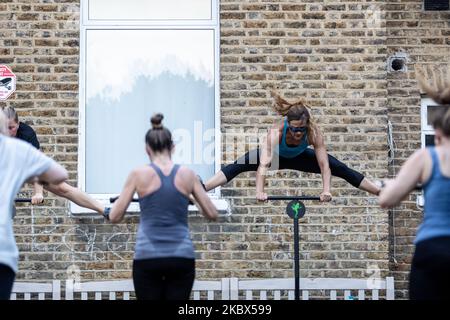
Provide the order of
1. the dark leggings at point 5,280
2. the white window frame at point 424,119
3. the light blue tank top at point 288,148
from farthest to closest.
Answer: the white window frame at point 424,119, the light blue tank top at point 288,148, the dark leggings at point 5,280

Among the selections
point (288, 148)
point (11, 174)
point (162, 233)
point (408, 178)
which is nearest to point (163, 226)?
point (162, 233)

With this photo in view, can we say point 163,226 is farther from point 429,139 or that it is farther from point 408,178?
point 429,139

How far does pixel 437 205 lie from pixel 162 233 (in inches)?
63.4

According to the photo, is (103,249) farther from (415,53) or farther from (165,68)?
(415,53)

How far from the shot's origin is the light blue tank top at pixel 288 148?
28.6 feet

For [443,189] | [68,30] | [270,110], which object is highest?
[68,30]

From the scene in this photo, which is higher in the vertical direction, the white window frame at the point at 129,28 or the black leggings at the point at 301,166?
the white window frame at the point at 129,28

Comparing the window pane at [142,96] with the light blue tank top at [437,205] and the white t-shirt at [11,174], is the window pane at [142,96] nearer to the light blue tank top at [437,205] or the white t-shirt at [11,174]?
the white t-shirt at [11,174]

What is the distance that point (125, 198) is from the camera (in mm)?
6078

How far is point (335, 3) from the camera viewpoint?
9.82 m

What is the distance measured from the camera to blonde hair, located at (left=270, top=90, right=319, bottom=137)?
834 cm

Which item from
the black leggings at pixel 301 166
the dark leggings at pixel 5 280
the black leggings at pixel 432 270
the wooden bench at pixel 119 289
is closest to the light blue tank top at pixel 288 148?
the black leggings at pixel 301 166
